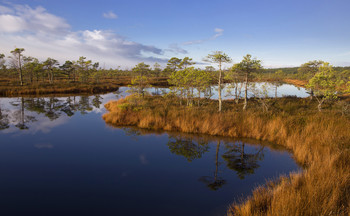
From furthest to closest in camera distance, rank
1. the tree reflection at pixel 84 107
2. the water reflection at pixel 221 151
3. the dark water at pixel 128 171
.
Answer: the tree reflection at pixel 84 107, the water reflection at pixel 221 151, the dark water at pixel 128 171

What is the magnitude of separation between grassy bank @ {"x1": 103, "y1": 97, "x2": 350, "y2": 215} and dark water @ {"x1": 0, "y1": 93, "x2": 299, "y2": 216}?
0.91 metres

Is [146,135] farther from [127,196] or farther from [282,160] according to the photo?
[282,160]

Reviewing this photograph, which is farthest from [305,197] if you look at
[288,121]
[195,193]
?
[288,121]

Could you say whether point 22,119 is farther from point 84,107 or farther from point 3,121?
point 84,107

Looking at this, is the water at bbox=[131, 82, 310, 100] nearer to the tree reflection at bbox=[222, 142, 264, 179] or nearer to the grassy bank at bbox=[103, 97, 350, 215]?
the grassy bank at bbox=[103, 97, 350, 215]

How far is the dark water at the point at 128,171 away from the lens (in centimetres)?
578

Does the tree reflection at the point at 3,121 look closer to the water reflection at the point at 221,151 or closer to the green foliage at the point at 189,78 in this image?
the water reflection at the point at 221,151

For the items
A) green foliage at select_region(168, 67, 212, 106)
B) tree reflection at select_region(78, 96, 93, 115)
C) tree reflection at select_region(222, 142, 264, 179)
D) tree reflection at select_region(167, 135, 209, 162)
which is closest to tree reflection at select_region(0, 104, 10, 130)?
tree reflection at select_region(78, 96, 93, 115)

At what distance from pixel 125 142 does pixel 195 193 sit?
22.4 ft

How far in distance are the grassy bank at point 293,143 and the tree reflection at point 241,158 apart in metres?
1.54

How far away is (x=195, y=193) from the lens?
21.0 ft

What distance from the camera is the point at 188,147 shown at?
35.3 ft

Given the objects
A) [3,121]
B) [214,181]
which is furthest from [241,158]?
[3,121]

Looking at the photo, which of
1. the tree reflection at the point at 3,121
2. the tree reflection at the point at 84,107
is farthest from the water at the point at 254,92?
the tree reflection at the point at 3,121
